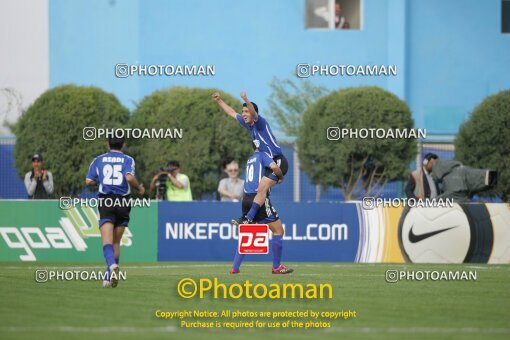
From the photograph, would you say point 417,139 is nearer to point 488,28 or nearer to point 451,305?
point 488,28

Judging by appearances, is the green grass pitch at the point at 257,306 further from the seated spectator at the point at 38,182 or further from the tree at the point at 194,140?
the tree at the point at 194,140

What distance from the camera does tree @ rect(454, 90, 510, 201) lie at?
28.0m

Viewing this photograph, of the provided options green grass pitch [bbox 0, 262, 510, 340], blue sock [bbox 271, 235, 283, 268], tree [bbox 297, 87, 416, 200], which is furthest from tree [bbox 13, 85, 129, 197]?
blue sock [bbox 271, 235, 283, 268]

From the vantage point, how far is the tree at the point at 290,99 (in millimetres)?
35219

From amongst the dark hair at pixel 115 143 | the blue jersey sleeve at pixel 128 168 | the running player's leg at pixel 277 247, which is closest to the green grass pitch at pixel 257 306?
the running player's leg at pixel 277 247

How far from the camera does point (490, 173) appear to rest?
2444 cm

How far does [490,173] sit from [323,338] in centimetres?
1410

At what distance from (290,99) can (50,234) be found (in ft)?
44.5

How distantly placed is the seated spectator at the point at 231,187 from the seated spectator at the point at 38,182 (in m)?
3.66

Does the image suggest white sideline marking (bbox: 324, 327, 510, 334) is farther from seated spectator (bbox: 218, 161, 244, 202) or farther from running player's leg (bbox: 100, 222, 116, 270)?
seated spectator (bbox: 218, 161, 244, 202)

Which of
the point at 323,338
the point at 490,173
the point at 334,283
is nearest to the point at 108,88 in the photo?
the point at 490,173

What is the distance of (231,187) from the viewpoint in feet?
81.5

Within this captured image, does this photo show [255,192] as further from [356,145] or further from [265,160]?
[356,145]

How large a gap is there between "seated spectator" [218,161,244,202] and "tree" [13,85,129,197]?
15.6 ft
